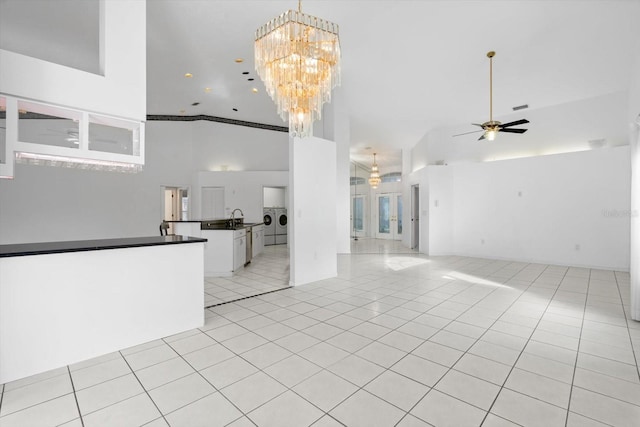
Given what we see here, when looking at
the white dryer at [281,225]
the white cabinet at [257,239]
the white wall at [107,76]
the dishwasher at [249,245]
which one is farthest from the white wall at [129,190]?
the white wall at [107,76]

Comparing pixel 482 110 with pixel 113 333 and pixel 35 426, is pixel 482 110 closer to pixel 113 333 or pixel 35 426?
pixel 113 333

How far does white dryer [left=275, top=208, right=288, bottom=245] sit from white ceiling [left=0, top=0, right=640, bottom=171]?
4371mm

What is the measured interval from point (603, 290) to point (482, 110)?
4671 millimetres

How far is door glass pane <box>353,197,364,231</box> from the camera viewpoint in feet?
45.9

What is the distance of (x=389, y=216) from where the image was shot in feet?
42.2

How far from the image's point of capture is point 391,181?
13594 millimetres

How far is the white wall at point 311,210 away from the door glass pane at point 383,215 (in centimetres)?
779

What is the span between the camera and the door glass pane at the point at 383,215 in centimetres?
1300

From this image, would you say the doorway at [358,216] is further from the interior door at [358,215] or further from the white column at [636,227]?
the white column at [636,227]

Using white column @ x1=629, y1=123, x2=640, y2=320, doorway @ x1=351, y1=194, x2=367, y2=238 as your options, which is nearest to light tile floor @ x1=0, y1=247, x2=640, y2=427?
white column @ x1=629, y1=123, x2=640, y2=320

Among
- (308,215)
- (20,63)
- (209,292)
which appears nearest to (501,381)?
(308,215)

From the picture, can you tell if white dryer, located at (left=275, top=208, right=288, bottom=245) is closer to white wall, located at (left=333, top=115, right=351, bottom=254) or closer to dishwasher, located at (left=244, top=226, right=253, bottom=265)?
white wall, located at (left=333, top=115, right=351, bottom=254)

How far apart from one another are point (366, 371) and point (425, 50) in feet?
16.2

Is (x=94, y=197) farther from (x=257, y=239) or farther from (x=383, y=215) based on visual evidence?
(x=383, y=215)
